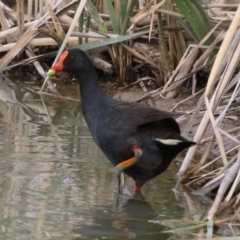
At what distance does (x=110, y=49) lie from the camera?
618cm

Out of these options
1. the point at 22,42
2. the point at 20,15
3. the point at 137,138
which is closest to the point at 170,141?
the point at 137,138

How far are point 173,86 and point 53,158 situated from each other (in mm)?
1148

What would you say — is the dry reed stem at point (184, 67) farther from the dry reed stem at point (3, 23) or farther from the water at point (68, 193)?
the dry reed stem at point (3, 23)

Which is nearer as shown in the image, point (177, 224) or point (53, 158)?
point (177, 224)

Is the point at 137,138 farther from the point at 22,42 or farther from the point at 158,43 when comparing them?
the point at 22,42

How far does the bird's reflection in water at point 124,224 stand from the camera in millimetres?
3131

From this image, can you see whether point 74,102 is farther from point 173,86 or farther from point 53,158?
point 53,158

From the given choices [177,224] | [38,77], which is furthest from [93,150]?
[38,77]

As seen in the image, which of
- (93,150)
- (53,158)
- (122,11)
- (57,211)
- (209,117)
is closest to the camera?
(57,211)

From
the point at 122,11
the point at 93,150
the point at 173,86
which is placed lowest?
the point at 93,150

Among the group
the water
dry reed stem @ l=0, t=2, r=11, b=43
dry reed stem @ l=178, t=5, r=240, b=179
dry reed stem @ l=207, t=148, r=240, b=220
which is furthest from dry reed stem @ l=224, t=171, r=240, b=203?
dry reed stem @ l=0, t=2, r=11, b=43

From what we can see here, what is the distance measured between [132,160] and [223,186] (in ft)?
2.05

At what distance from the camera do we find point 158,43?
603 cm

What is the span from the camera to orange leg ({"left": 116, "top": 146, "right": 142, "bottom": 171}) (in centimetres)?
379
